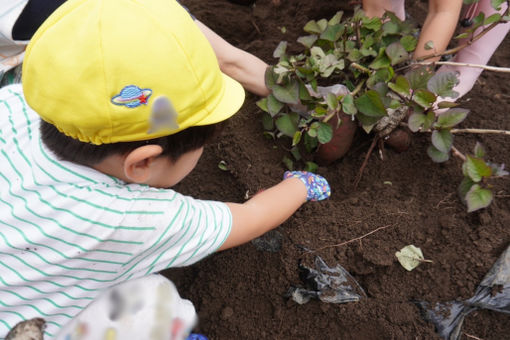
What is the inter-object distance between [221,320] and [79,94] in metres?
0.88

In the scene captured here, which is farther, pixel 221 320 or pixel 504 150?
pixel 504 150

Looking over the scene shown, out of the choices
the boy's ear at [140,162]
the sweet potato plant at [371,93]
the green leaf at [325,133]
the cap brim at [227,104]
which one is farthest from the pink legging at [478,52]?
the boy's ear at [140,162]

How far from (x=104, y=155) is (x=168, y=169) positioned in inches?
5.4

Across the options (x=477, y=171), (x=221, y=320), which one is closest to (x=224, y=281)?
(x=221, y=320)

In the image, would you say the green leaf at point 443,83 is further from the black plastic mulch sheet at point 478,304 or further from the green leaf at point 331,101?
the black plastic mulch sheet at point 478,304

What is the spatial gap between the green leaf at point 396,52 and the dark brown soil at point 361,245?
327 mm

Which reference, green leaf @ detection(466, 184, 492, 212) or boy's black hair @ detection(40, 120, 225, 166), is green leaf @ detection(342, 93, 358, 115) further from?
boy's black hair @ detection(40, 120, 225, 166)

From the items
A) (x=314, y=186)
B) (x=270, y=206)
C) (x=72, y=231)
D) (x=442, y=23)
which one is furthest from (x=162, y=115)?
(x=442, y=23)

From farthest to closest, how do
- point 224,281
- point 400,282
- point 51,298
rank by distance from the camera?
point 224,281, point 400,282, point 51,298

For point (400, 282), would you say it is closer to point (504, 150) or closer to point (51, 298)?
point (504, 150)

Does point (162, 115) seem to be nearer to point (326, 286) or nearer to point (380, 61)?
point (326, 286)

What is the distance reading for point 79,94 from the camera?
730mm

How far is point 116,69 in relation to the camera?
2.34 ft

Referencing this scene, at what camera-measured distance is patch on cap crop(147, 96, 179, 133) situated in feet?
2.51
